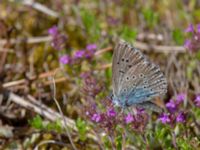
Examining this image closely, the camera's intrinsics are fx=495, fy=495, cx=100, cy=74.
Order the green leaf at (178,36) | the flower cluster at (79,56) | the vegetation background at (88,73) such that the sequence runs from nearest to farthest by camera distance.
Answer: the vegetation background at (88,73) → the flower cluster at (79,56) → the green leaf at (178,36)

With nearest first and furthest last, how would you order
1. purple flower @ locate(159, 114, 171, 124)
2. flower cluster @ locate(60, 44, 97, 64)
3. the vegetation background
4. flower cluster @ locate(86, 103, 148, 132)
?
flower cluster @ locate(86, 103, 148, 132), purple flower @ locate(159, 114, 171, 124), the vegetation background, flower cluster @ locate(60, 44, 97, 64)

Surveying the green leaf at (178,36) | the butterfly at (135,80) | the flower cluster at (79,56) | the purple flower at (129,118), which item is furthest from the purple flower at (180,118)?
the green leaf at (178,36)

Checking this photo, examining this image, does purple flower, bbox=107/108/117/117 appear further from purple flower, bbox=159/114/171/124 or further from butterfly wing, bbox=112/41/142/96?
purple flower, bbox=159/114/171/124

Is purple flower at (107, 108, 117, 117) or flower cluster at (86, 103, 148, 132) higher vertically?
purple flower at (107, 108, 117, 117)

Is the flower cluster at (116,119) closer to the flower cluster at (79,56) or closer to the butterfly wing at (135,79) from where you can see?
the butterfly wing at (135,79)

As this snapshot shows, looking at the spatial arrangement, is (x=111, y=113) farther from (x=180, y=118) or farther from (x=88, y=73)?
(x=88, y=73)

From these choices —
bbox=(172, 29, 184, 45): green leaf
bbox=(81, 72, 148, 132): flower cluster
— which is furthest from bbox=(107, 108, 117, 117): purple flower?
bbox=(172, 29, 184, 45): green leaf

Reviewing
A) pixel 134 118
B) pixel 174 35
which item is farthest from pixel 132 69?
pixel 174 35

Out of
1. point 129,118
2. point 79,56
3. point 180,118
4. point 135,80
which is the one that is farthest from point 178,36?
point 129,118
